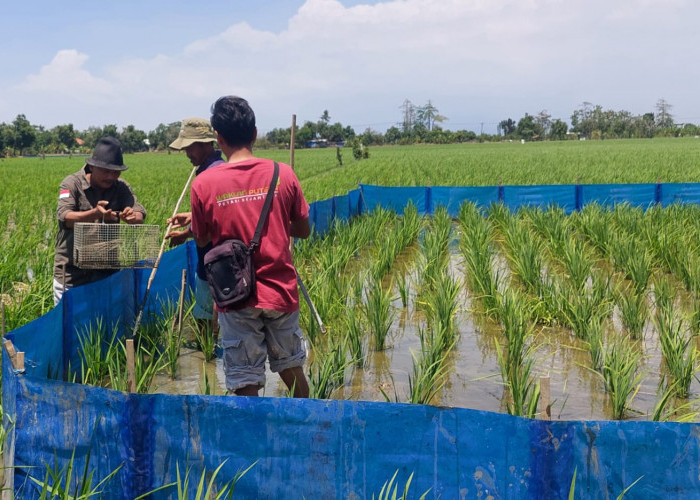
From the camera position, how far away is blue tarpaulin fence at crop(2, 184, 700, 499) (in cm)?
204

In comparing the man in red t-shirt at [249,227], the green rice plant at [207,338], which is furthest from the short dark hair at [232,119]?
the green rice plant at [207,338]

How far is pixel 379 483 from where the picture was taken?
2162 millimetres

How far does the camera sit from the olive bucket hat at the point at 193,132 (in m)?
3.68

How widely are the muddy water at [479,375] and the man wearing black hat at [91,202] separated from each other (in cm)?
83

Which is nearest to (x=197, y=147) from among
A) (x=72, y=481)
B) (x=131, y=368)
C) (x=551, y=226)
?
(x=131, y=368)

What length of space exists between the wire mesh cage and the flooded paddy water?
2.28 ft

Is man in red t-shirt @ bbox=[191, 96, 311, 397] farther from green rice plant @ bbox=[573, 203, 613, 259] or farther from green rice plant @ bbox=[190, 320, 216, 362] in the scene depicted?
green rice plant @ bbox=[573, 203, 613, 259]

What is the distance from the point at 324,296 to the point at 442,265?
2.50 meters

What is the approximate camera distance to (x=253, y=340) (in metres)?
2.72

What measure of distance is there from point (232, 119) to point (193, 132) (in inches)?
45.9

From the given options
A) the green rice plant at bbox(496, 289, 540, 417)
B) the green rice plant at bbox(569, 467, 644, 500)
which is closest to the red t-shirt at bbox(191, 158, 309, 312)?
the green rice plant at bbox(496, 289, 540, 417)

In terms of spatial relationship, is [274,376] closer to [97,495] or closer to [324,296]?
[324,296]

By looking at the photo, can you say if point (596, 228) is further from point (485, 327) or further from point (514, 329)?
point (514, 329)

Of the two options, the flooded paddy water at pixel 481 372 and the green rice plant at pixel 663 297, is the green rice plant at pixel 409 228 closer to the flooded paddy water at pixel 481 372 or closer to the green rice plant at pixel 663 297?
the flooded paddy water at pixel 481 372
